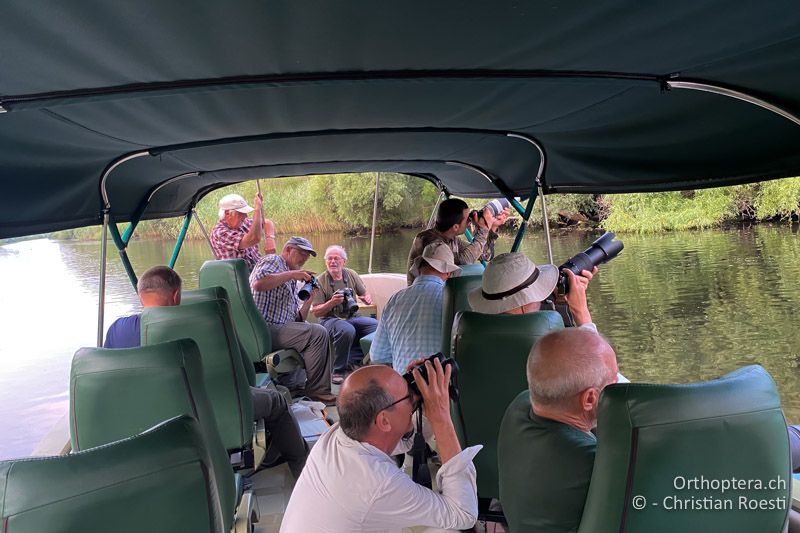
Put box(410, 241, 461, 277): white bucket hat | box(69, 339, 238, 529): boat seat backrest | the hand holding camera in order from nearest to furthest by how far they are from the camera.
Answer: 1. box(69, 339, 238, 529): boat seat backrest
2. box(410, 241, 461, 277): white bucket hat
3. the hand holding camera

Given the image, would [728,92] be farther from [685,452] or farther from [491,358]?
[685,452]

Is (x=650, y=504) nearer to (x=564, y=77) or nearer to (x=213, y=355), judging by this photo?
(x=564, y=77)

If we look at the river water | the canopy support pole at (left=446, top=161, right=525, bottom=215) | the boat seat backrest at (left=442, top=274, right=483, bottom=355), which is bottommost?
the river water

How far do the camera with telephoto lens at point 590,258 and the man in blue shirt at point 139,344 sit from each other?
143 cm

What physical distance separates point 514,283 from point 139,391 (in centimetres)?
128

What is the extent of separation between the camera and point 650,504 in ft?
3.60

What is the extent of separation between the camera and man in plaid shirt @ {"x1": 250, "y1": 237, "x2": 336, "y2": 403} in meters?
4.45

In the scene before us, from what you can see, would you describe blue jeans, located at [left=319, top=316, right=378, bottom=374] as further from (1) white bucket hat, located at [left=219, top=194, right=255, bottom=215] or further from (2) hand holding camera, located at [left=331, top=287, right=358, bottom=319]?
(1) white bucket hat, located at [left=219, top=194, right=255, bottom=215]

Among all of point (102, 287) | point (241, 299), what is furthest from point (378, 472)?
point (102, 287)

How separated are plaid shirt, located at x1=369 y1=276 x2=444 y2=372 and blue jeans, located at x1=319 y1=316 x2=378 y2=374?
2022mm

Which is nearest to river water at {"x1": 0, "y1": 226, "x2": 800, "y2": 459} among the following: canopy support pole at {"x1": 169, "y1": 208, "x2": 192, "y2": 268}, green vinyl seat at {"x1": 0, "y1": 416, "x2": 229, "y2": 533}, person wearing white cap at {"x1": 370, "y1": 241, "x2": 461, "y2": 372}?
canopy support pole at {"x1": 169, "y1": 208, "x2": 192, "y2": 268}

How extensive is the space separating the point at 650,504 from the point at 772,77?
1486 millimetres

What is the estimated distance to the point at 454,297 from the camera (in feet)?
9.01

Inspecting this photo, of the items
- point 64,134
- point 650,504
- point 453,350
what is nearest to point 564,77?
point 453,350
